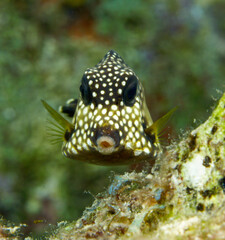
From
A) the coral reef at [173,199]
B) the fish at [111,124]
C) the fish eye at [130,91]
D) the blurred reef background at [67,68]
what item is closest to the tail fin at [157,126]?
the fish at [111,124]

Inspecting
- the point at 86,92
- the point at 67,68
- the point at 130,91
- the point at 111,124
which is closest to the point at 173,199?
the point at 111,124

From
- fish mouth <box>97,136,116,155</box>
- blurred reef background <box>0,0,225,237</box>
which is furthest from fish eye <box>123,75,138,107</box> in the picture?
blurred reef background <box>0,0,225,237</box>

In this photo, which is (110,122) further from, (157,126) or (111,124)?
(157,126)

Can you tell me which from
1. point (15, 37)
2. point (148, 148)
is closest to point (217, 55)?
point (15, 37)

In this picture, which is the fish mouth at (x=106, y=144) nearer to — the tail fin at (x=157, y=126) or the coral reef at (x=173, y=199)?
the coral reef at (x=173, y=199)

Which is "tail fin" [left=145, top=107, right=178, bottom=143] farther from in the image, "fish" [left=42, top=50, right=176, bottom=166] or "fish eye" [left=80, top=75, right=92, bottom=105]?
"fish eye" [left=80, top=75, right=92, bottom=105]

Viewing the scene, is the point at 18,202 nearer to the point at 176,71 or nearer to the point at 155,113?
the point at 155,113
